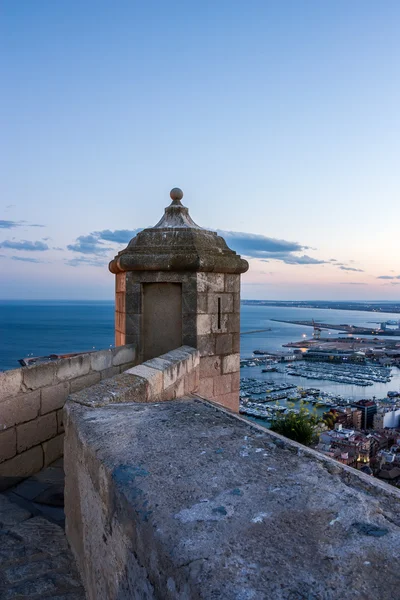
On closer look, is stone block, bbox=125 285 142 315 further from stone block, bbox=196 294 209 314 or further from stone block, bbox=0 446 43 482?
stone block, bbox=0 446 43 482

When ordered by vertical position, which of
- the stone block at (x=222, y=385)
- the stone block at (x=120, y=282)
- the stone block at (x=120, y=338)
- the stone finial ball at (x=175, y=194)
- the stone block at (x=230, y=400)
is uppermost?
the stone finial ball at (x=175, y=194)

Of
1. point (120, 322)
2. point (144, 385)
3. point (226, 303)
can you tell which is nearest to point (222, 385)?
point (226, 303)

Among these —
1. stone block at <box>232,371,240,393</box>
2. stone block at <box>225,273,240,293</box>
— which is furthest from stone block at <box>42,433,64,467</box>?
stone block at <box>225,273,240,293</box>

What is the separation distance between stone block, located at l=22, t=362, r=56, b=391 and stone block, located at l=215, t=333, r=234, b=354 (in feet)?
7.51

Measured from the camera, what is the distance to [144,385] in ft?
10.3

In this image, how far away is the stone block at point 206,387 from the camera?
5.23 meters

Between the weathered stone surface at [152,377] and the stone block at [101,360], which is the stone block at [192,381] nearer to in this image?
the stone block at [101,360]

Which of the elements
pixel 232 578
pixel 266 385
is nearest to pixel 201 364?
pixel 232 578

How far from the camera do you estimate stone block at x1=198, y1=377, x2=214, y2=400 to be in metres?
5.23

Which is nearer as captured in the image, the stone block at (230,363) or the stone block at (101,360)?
the stone block at (101,360)

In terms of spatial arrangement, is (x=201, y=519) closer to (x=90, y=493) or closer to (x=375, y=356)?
(x=90, y=493)

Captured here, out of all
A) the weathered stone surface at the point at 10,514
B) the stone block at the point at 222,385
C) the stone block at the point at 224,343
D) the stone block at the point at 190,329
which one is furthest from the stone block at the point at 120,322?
the weathered stone surface at the point at 10,514

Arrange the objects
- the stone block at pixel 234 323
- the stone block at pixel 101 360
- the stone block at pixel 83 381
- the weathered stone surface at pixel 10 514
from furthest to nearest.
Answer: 1. the stone block at pixel 234 323
2. the stone block at pixel 101 360
3. the stone block at pixel 83 381
4. the weathered stone surface at pixel 10 514

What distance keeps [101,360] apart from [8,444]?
51.4 inches
